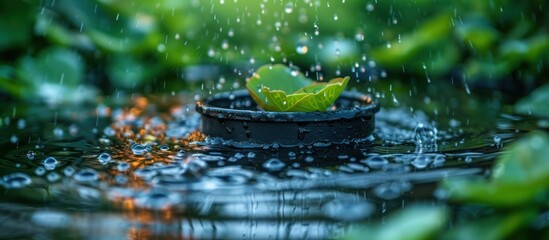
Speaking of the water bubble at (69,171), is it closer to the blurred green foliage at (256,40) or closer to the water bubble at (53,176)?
the water bubble at (53,176)

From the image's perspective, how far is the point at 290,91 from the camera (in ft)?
5.42

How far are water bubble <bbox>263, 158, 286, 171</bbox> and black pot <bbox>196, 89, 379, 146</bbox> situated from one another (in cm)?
12

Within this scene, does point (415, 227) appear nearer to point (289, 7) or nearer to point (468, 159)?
point (468, 159)

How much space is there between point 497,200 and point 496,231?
0.04 meters

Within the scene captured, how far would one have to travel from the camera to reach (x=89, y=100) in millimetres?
2568

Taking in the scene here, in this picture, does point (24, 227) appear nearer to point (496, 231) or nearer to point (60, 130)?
point (496, 231)

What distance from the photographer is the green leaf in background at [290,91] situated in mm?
1449

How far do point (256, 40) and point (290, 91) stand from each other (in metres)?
1.74

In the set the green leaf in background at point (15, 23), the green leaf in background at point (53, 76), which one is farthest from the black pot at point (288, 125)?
the green leaf in background at point (15, 23)

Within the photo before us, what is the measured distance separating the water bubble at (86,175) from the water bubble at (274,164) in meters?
0.34

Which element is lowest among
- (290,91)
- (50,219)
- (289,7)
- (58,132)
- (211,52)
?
(50,219)

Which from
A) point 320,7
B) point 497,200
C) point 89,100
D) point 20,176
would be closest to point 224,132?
point 20,176

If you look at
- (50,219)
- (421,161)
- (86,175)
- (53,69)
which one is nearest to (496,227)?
(421,161)

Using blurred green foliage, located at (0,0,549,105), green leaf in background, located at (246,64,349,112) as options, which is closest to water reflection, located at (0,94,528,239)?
green leaf in background, located at (246,64,349,112)
